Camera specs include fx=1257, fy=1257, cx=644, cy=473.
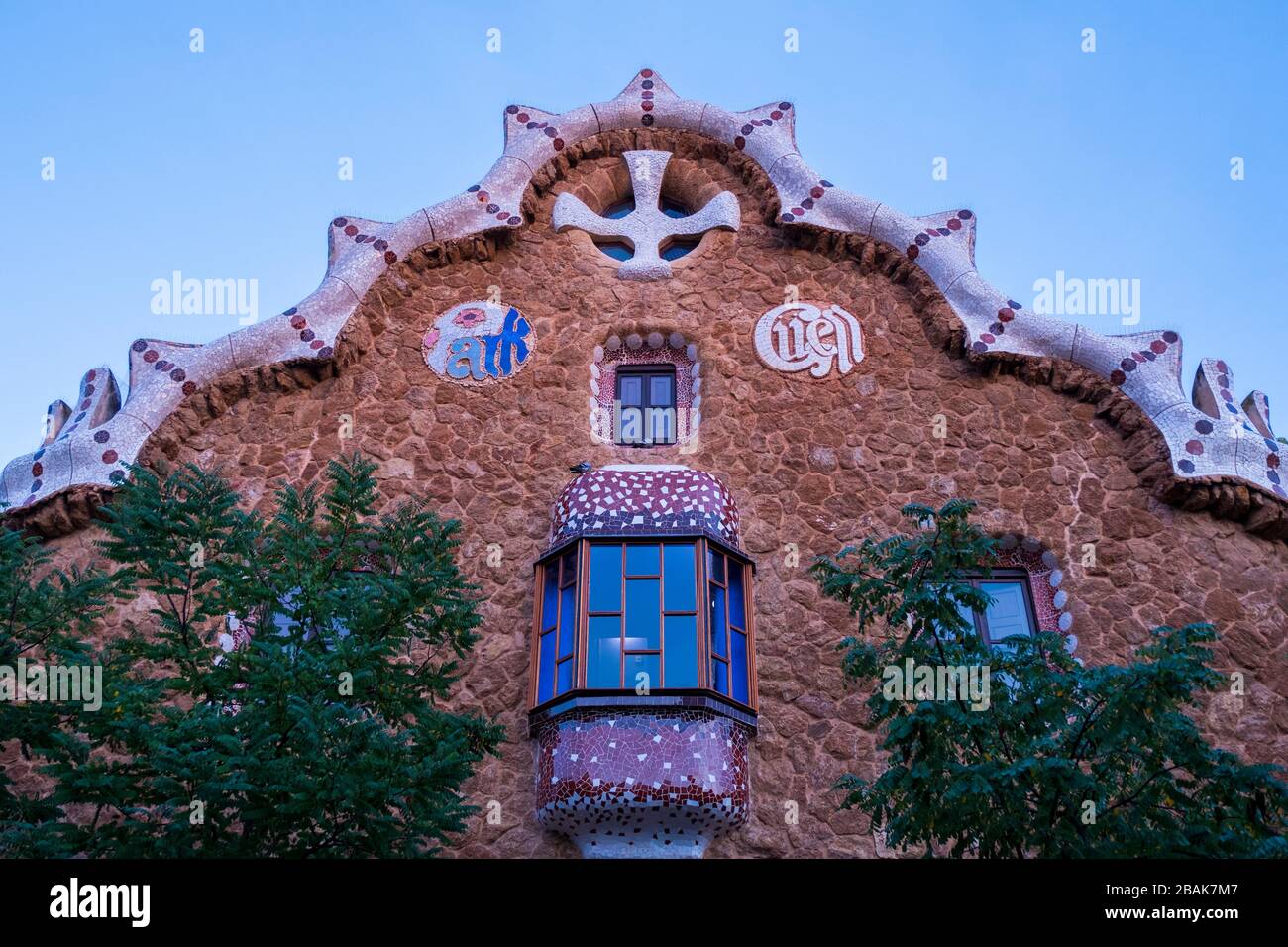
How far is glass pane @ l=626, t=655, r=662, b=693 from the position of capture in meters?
8.50

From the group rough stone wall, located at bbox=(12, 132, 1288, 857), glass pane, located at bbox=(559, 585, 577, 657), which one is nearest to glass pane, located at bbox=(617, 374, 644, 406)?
rough stone wall, located at bbox=(12, 132, 1288, 857)

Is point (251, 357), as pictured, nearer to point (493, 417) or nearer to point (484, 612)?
point (493, 417)

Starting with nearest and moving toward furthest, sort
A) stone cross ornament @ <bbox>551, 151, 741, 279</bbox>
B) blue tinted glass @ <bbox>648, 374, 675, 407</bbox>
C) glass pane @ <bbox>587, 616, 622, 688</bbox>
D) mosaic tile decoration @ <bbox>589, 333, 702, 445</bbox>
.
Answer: glass pane @ <bbox>587, 616, 622, 688</bbox>
mosaic tile decoration @ <bbox>589, 333, 702, 445</bbox>
blue tinted glass @ <bbox>648, 374, 675, 407</bbox>
stone cross ornament @ <bbox>551, 151, 741, 279</bbox>

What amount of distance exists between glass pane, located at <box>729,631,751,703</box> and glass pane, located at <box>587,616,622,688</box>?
82cm

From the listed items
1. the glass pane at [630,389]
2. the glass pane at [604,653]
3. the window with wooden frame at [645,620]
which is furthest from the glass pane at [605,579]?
the glass pane at [630,389]

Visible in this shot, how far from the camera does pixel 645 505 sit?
940cm

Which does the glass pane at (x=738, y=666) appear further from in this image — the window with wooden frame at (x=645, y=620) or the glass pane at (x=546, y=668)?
the glass pane at (x=546, y=668)

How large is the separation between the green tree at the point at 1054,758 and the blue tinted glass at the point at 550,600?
9.19 ft

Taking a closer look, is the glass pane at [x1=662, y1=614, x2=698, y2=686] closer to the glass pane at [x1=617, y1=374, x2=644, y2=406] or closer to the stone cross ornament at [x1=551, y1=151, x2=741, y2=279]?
the glass pane at [x1=617, y1=374, x2=644, y2=406]

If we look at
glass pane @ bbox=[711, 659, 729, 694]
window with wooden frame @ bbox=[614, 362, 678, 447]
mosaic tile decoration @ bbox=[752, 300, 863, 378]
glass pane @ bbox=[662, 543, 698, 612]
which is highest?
mosaic tile decoration @ bbox=[752, 300, 863, 378]

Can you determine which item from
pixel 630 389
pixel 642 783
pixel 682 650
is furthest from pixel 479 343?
pixel 642 783

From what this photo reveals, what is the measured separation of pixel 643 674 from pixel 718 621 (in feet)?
2.49

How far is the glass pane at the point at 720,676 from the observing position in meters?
8.69

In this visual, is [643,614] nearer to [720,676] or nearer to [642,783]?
[720,676]
